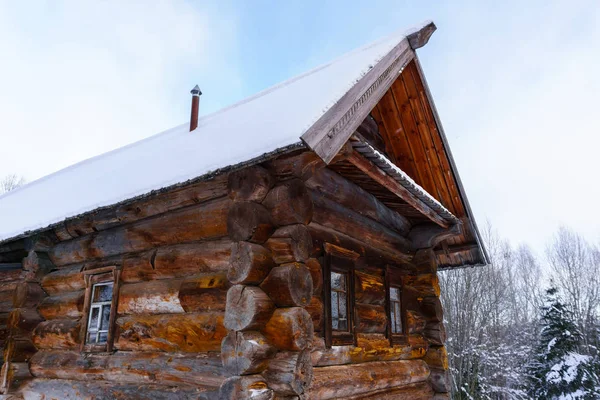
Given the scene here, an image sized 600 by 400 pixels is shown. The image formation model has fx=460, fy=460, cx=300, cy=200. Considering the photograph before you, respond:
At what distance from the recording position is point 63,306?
604cm

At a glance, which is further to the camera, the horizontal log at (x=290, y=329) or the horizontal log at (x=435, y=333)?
the horizontal log at (x=435, y=333)

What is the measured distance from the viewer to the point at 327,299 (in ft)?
15.3

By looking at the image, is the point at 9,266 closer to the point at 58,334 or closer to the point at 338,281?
the point at 58,334

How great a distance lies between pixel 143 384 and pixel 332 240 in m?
2.51

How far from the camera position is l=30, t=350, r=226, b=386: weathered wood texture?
430cm

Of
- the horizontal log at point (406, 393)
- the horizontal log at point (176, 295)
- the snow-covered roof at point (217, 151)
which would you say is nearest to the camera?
the snow-covered roof at point (217, 151)

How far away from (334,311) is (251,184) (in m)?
1.82

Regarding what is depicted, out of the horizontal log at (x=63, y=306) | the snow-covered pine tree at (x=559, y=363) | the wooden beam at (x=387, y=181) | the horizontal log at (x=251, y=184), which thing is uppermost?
the wooden beam at (x=387, y=181)

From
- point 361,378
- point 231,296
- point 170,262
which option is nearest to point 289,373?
point 231,296

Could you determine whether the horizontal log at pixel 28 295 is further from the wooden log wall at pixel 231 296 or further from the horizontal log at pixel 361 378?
the horizontal log at pixel 361 378

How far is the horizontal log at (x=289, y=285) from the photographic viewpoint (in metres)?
3.87

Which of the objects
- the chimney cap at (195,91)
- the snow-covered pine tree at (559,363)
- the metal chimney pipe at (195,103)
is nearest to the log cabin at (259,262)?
the metal chimney pipe at (195,103)

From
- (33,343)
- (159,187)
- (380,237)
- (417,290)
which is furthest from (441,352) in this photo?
(33,343)

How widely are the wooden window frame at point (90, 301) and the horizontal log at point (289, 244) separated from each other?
7.61ft
